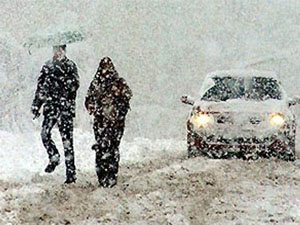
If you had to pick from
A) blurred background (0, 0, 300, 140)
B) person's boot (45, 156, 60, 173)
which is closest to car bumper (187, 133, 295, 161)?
person's boot (45, 156, 60, 173)

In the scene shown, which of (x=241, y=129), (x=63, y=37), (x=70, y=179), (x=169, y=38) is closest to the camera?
(x=70, y=179)

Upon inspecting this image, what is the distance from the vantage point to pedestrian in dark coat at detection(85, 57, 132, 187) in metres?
10.1

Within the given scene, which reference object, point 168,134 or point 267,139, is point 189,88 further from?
point 267,139

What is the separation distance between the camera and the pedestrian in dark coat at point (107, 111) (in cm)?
1007

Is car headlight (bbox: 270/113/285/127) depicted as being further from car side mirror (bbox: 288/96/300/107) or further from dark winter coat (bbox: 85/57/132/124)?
dark winter coat (bbox: 85/57/132/124)

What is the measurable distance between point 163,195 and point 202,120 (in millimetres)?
3234

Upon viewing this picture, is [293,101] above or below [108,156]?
below

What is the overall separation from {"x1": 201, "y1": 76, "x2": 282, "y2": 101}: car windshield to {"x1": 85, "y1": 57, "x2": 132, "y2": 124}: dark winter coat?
336cm

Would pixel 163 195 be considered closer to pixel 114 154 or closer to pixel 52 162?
pixel 114 154

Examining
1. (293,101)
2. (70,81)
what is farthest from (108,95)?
(293,101)

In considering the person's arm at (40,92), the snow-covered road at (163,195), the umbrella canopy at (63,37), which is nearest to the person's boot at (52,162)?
the snow-covered road at (163,195)

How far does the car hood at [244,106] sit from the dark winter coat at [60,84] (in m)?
2.98

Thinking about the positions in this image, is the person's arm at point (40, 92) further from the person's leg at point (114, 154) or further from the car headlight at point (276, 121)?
the car headlight at point (276, 121)

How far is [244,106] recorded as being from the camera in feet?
40.7
